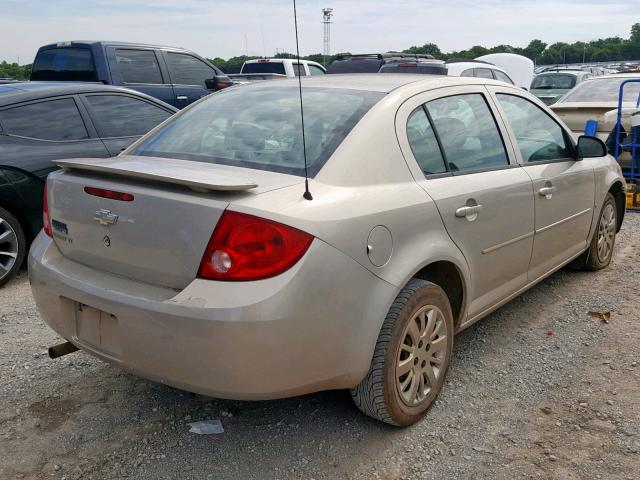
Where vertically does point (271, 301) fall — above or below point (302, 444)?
above

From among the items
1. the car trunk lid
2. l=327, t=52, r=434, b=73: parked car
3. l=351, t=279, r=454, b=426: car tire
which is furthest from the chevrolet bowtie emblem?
l=327, t=52, r=434, b=73: parked car

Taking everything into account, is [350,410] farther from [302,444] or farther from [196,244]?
[196,244]

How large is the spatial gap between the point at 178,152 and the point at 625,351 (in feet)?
9.10

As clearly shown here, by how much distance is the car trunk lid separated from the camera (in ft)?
7.94

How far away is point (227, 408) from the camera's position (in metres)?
3.13

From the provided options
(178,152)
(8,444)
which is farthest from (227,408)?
(178,152)

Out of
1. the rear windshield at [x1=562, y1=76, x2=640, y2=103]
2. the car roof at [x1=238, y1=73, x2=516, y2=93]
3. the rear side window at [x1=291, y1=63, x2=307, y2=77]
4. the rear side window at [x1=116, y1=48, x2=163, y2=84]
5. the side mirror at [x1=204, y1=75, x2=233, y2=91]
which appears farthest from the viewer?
the rear windshield at [x1=562, y1=76, x2=640, y2=103]

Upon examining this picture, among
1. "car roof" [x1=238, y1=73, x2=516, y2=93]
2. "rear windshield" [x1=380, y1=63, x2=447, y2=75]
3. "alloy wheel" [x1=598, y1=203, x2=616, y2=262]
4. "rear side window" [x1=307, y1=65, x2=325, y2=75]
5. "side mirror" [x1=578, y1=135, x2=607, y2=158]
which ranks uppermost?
"car roof" [x1=238, y1=73, x2=516, y2=93]

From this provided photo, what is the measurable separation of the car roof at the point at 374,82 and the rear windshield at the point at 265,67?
11.2m

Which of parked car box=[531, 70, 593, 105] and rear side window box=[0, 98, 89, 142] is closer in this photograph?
rear side window box=[0, 98, 89, 142]

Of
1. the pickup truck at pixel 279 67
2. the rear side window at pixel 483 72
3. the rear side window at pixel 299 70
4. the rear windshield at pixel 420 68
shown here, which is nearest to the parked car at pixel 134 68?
the rear side window at pixel 299 70

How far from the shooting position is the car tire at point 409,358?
272cm

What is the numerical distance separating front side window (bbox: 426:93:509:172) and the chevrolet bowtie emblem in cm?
162

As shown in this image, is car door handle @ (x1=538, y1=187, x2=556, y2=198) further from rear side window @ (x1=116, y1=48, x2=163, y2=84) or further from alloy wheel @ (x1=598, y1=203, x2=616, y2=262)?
rear side window @ (x1=116, y1=48, x2=163, y2=84)
